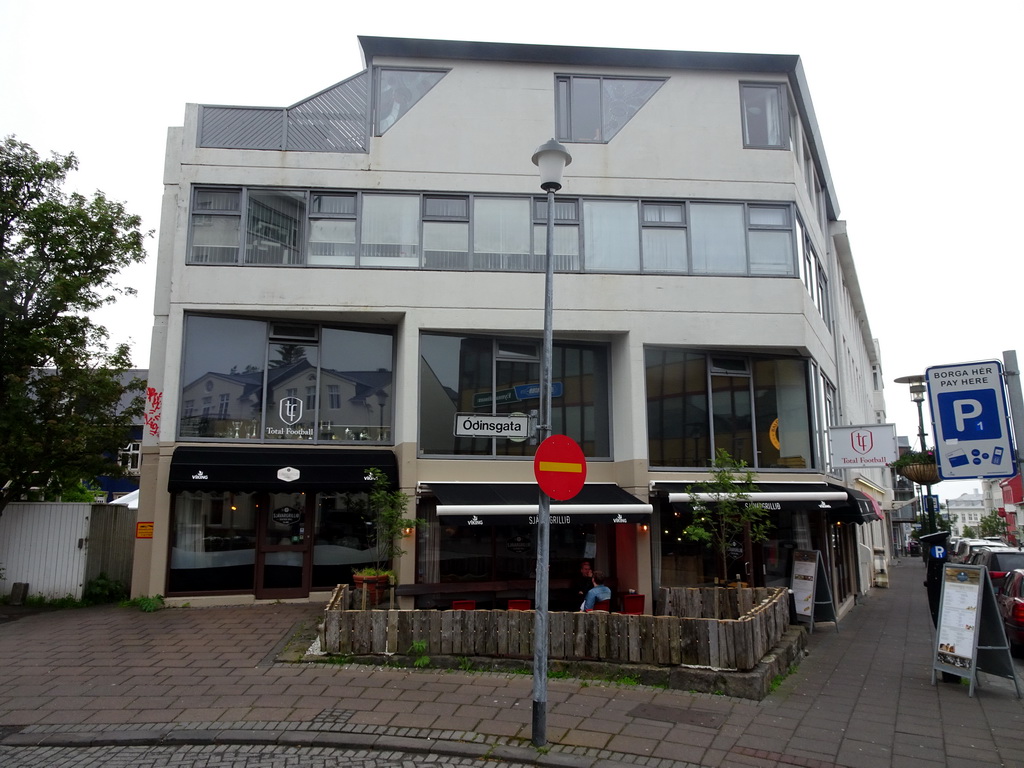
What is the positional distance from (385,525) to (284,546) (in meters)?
3.47

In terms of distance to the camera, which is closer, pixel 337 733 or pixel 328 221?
pixel 337 733

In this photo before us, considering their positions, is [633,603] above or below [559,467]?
below

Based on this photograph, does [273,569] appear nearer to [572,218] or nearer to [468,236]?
[468,236]

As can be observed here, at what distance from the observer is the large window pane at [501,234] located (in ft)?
50.9

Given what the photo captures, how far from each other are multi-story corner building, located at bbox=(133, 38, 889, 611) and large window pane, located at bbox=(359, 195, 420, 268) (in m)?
0.04

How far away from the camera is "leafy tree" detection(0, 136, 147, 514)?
1546 cm

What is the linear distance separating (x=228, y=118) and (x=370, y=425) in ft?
23.4

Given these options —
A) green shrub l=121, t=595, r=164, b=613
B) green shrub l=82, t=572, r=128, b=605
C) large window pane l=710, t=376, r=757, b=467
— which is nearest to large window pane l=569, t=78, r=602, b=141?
large window pane l=710, t=376, r=757, b=467

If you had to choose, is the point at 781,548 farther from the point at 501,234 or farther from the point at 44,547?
the point at 44,547

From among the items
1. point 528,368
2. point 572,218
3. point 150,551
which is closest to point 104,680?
point 150,551

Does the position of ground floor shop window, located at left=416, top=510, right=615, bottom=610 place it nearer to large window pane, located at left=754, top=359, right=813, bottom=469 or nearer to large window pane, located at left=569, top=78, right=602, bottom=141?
large window pane, located at left=754, top=359, right=813, bottom=469

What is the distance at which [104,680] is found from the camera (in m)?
9.38

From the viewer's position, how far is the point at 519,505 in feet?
44.5

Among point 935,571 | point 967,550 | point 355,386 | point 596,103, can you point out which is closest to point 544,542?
point 355,386
